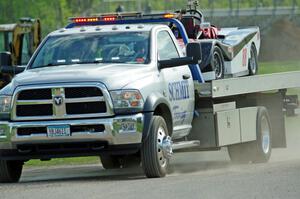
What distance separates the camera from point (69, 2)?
67.0 meters

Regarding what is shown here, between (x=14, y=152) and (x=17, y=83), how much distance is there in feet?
2.79

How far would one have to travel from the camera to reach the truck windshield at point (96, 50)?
14.9 metres

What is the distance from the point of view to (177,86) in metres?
15.2

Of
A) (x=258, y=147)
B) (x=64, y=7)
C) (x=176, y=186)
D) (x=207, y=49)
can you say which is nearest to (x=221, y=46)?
(x=207, y=49)

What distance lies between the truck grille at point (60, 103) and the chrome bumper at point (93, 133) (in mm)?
97

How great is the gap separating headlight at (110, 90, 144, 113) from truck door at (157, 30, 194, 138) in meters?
1.02

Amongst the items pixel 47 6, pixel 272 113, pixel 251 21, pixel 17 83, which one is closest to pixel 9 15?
pixel 47 6

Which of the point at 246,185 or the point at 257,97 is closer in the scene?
the point at 246,185

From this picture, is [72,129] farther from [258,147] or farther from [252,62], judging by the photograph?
[252,62]

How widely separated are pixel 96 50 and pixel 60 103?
4.98 ft

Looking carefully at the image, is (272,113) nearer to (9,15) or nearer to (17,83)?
(17,83)

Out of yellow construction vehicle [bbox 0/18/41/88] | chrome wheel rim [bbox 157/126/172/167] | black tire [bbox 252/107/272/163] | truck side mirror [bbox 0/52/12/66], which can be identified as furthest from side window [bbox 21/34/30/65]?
chrome wheel rim [bbox 157/126/172/167]

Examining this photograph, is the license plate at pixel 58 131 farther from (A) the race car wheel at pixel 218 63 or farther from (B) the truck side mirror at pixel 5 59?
(A) the race car wheel at pixel 218 63

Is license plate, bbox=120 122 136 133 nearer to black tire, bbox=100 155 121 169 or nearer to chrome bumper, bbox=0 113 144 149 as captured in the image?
chrome bumper, bbox=0 113 144 149
